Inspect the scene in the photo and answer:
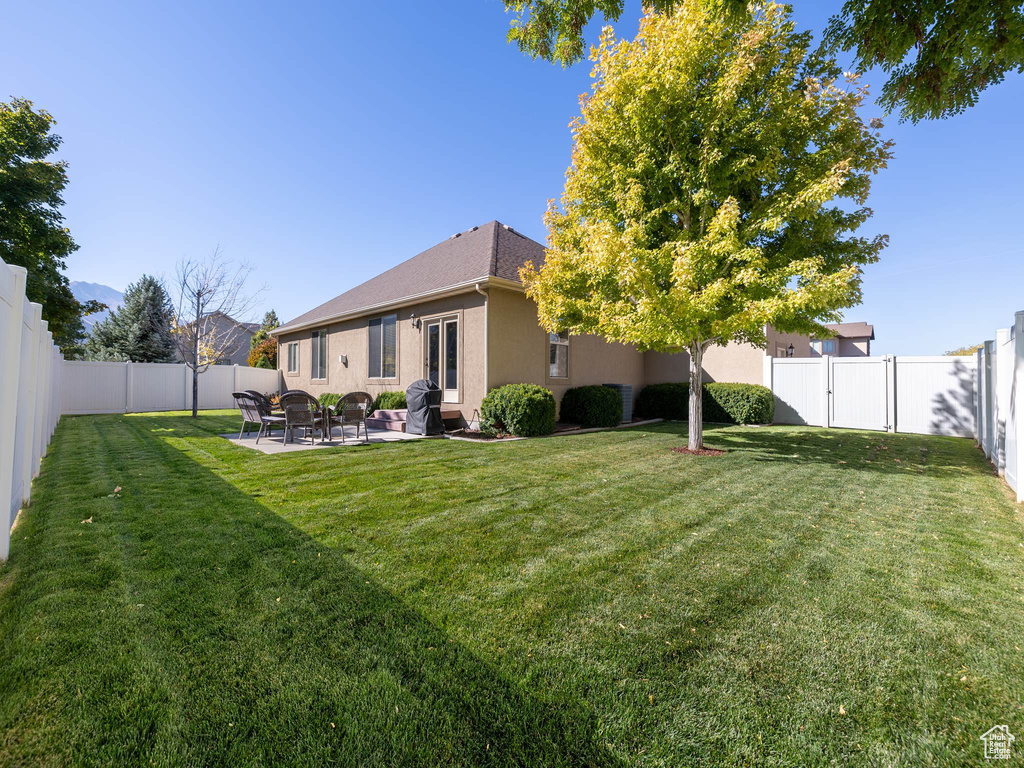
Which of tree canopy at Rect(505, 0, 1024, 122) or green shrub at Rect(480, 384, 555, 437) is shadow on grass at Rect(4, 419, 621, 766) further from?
green shrub at Rect(480, 384, 555, 437)

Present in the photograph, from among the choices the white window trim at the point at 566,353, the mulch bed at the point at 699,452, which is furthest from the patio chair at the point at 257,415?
the mulch bed at the point at 699,452

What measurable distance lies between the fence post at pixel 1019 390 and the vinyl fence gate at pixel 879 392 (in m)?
6.83

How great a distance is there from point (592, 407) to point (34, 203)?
18.8m

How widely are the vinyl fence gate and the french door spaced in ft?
33.4

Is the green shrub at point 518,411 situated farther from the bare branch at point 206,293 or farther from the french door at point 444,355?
the bare branch at point 206,293

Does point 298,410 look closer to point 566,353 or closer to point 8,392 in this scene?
point 8,392

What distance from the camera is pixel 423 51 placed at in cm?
937

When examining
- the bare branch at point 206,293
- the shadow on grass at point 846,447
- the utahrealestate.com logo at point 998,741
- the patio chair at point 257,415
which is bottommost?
the utahrealestate.com logo at point 998,741

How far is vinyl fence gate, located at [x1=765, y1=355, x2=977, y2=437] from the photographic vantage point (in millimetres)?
10695

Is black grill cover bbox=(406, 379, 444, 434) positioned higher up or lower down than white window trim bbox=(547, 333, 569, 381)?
lower down

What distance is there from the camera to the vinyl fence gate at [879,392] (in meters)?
10.7

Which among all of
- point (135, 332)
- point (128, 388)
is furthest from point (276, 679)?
point (135, 332)

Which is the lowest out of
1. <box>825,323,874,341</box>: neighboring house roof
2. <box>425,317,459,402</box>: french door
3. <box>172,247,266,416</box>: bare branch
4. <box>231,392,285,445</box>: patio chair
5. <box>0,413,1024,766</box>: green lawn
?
<box>0,413,1024,766</box>: green lawn

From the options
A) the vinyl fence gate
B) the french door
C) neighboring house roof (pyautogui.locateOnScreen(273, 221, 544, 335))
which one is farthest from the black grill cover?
the vinyl fence gate
